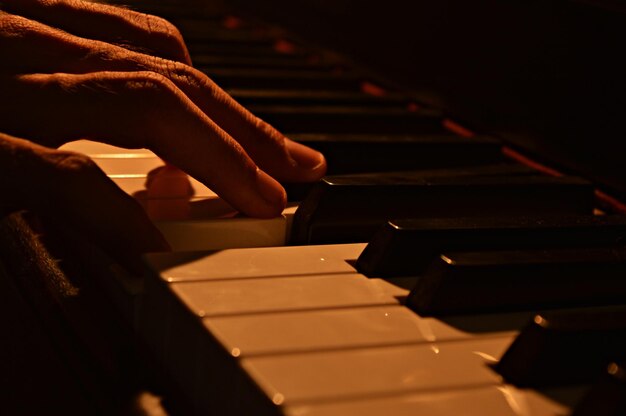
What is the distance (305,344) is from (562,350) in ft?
0.72

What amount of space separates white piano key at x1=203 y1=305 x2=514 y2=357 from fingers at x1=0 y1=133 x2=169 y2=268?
0.72 feet

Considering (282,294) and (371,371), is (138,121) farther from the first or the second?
(371,371)

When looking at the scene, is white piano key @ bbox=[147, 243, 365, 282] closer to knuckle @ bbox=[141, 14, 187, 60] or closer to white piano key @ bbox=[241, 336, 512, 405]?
white piano key @ bbox=[241, 336, 512, 405]

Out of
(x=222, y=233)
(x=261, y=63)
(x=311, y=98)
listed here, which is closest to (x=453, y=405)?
(x=222, y=233)

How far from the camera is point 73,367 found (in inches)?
36.6

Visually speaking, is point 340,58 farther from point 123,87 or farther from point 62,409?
point 62,409

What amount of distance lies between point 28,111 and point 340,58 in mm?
1210

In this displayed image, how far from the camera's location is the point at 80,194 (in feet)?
3.23

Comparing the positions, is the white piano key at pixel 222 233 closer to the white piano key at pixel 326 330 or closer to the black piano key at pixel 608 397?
the white piano key at pixel 326 330

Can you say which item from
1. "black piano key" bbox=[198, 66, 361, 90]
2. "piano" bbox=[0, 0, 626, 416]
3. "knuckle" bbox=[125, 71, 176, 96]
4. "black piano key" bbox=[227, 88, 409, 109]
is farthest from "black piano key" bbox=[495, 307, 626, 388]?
"black piano key" bbox=[198, 66, 361, 90]

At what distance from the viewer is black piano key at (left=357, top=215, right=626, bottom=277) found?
98cm

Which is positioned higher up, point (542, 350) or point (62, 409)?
point (542, 350)

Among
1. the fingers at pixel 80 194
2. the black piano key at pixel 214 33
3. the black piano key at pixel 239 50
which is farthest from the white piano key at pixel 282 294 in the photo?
the black piano key at pixel 214 33

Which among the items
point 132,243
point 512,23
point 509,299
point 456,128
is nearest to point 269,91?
point 456,128
